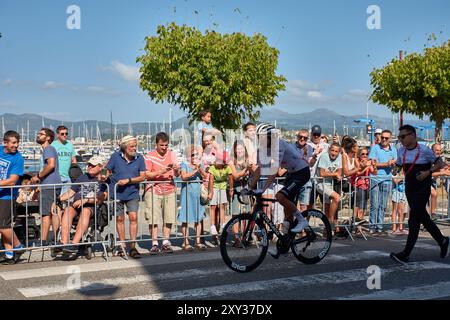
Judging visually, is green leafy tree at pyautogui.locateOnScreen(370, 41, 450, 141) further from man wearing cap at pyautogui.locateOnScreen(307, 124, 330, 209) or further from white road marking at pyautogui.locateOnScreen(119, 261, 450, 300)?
white road marking at pyautogui.locateOnScreen(119, 261, 450, 300)

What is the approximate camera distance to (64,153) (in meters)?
11.0

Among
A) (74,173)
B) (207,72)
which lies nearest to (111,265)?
(74,173)

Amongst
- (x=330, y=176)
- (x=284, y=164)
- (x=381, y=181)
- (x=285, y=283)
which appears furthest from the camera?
(x=381, y=181)

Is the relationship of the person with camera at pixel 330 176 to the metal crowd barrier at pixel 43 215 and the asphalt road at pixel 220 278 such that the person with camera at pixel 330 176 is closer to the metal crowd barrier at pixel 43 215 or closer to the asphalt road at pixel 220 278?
the asphalt road at pixel 220 278

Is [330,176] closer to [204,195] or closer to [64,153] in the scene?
[204,195]

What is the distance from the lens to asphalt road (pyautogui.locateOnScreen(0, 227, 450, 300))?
6.57 m

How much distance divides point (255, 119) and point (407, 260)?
18309 millimetres

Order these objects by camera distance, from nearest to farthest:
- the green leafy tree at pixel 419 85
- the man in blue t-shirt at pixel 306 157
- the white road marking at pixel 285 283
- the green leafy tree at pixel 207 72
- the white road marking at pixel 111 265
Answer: the white road marking at pixel 285 283 < the white road marking at pixel 111 265 < the man in blue t-shirt at pixel 306 157 < the green leafy tree at pixel 207 72 < the green leafy tree at pixel 419 85

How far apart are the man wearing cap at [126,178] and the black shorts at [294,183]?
8.50 feet

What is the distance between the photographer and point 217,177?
10133 millimetres

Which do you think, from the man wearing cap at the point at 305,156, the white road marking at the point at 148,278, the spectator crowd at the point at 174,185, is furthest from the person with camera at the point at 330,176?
the white road marking at the point at 148,278

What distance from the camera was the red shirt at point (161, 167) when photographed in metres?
9.84

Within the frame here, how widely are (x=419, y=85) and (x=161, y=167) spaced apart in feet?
80.0
